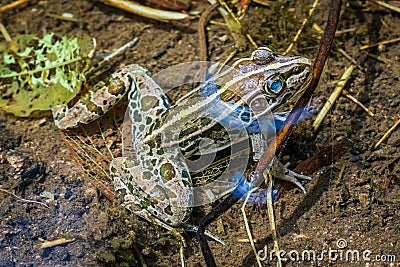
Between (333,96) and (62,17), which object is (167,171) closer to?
(333,96)

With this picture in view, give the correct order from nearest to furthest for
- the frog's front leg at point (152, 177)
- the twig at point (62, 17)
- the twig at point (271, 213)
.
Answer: the twig at point (271, 213), the frog's front leg at point (152, 177), the twig at point (62, 17)

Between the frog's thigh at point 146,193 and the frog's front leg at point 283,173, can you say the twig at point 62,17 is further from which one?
the frog's front leg at point 283,173

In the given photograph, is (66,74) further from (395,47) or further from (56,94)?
(395,47)

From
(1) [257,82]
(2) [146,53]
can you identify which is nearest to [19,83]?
(2) [146,53]

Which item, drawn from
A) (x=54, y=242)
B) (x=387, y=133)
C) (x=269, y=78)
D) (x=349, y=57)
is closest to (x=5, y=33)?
(x=54, y=242)

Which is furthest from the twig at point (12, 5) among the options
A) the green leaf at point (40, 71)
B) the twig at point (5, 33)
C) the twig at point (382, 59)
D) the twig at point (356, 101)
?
the twig at point (382, 59)

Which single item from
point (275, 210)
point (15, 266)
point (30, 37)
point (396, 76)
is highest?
point (396, 76)
